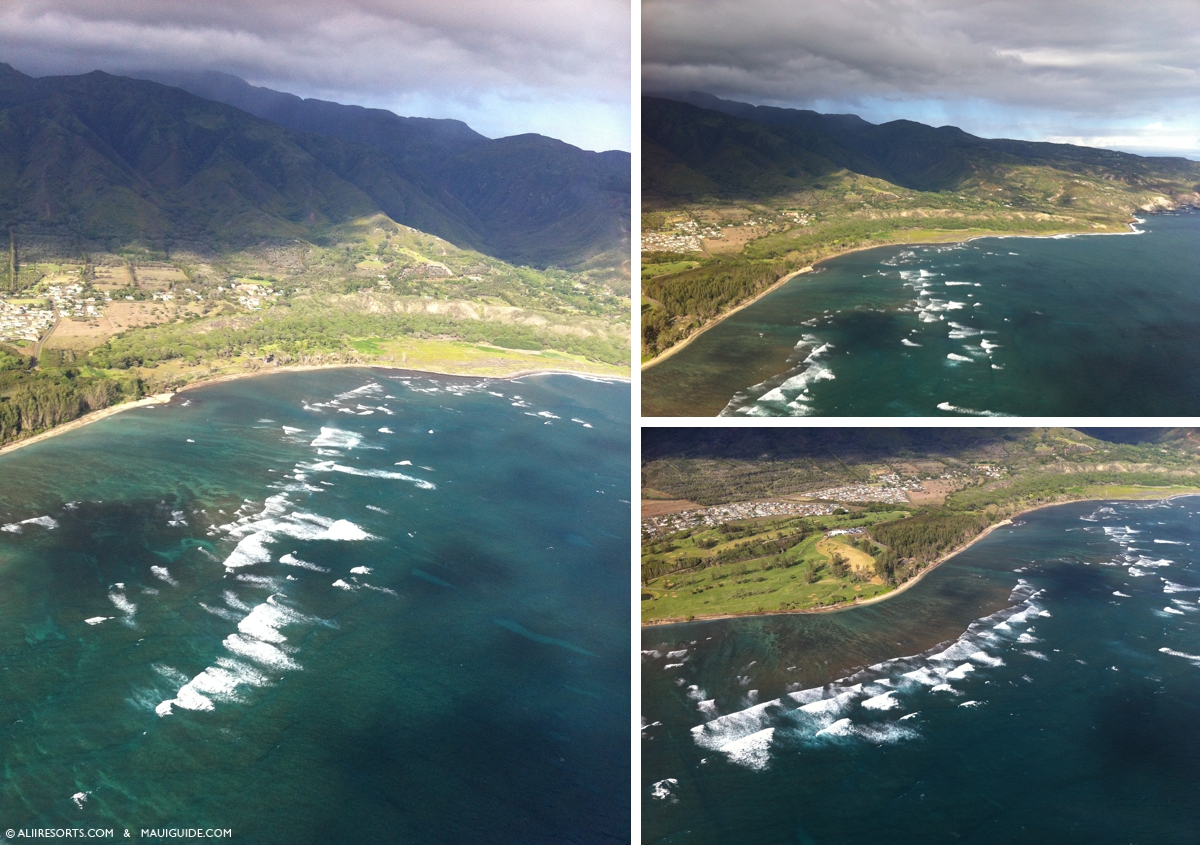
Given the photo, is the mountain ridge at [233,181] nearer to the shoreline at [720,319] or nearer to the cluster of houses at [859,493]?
the cluster of houses at [859,493]

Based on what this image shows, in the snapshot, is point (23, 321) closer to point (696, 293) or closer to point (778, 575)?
point (778, 575)

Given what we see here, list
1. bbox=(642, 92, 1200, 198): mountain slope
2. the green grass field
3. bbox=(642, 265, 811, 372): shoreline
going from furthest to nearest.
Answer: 1. the green grass field
2. bbox=(642, 92, 1200, 198): mountain slope
3. bbox=(642, 265, 811, 372): shoreline

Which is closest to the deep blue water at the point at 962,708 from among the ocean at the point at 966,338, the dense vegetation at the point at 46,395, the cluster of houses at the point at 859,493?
the cluster of houses at the point at 859,493

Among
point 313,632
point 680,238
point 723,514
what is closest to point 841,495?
point 723,514

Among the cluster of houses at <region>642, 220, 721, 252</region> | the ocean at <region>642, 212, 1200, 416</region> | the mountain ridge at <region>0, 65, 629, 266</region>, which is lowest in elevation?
the ocean at <region>642, 212, 1200, 416</region>

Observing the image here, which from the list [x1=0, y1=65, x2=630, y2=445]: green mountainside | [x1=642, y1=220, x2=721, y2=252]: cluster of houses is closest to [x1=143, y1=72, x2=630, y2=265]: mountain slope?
[x1=0, y1=65, x2=630, y2=445]: green mountainside

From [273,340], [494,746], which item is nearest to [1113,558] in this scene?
[494,746]

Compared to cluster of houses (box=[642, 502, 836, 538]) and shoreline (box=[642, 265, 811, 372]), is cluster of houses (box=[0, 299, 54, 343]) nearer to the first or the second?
cluster of houses (box=[642, 502, 836, 538])
